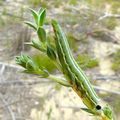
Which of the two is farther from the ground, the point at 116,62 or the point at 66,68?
the point at 116,62

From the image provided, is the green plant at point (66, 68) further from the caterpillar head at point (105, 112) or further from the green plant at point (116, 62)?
the green plant at point (116, 62)

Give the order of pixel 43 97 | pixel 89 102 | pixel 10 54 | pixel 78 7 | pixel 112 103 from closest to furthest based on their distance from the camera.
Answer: pixel 89 102
pixel 112 103
pixel 43 97
pixel 10 54
pixel 78 7

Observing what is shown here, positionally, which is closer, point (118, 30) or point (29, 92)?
point (29, 92)

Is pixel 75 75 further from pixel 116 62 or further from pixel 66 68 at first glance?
pixel 116 62

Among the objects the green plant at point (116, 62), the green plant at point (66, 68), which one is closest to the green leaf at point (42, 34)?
the green plant at point (66, 68)

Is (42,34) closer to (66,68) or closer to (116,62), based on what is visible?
(66,68)

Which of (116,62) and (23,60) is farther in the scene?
(116,62)

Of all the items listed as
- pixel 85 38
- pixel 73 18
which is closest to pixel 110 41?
pixel 85 38

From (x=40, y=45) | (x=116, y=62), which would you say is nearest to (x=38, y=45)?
(x=40, y=45)

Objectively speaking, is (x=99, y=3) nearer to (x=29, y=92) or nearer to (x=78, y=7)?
(x=78, y=7)
